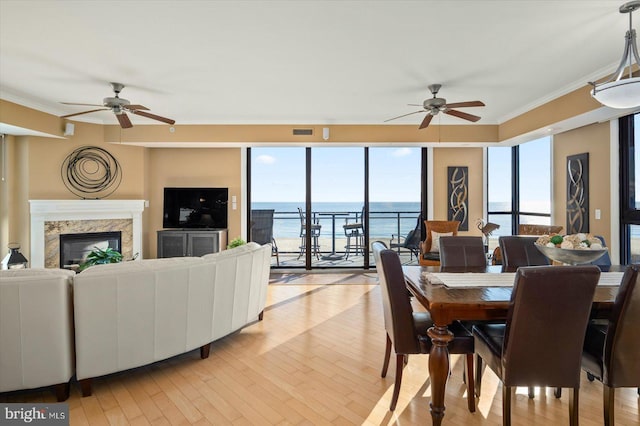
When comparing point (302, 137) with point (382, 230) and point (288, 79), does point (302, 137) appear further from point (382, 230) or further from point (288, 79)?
point (382, 230)

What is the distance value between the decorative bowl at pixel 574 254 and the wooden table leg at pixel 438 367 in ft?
3.38

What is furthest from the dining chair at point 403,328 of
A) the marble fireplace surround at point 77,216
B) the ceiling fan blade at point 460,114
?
the marble fireplace surround at point 77,216

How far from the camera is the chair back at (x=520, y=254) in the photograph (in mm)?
2928

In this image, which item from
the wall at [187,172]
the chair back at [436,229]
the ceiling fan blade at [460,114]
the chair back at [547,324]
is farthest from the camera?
the wall at [187,172]

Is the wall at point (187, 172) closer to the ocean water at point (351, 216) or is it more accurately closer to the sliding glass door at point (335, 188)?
the sliding glass door at point (335, 188)

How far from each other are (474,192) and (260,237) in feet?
13.6

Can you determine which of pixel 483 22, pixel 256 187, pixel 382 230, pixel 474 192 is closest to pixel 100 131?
pixel 256 187

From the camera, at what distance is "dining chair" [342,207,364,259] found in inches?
253

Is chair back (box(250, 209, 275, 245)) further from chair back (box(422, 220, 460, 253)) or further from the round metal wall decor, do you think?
chair back (box(422, 220, 460, 253))

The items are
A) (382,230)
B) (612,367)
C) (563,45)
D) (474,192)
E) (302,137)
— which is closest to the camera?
(612,367)

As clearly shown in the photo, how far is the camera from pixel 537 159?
217 inches

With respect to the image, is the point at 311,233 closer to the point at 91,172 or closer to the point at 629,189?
the point at 91,172

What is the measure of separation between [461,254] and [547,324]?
53.0 inches

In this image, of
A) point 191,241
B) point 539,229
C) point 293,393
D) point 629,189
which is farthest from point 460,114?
point 191,241
